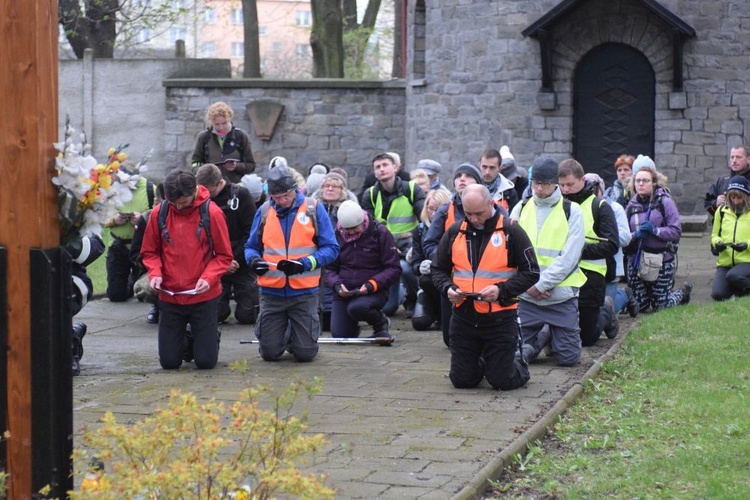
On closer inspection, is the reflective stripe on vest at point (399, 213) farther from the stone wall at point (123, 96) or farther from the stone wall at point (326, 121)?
the stone wall at point (123, 96)

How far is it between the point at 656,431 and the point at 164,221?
14.0 feet

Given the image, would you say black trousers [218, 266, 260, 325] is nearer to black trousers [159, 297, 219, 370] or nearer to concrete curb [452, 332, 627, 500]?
black trousers [159, 297, 219, 370]

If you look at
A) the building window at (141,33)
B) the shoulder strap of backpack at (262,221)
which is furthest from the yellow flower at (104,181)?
the building window at (141,33)

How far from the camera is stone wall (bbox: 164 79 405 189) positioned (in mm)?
25922

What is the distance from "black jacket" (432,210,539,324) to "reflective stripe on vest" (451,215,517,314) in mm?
29

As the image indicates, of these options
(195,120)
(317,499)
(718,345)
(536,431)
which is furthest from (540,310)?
(195,120)

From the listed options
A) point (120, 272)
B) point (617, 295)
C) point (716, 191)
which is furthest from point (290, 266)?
point (716, 191)

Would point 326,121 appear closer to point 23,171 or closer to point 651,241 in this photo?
point 651,241

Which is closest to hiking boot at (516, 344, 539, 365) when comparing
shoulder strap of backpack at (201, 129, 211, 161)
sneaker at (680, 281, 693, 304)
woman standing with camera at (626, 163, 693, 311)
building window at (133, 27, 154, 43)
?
woman standing with camera at (626, 163, 693, 311)

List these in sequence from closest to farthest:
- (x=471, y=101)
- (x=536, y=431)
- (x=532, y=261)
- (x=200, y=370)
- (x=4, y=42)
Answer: (x=4, y=42)
(x=536, y=431)
(x=532, y=261)
(x=200, y=370)
(x=471, y=101)

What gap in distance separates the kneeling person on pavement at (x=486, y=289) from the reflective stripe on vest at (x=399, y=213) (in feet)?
13.1

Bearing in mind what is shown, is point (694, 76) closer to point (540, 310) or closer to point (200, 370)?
point (540, 310)

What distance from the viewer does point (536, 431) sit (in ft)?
23.7

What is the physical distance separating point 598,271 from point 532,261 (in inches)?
81.8
